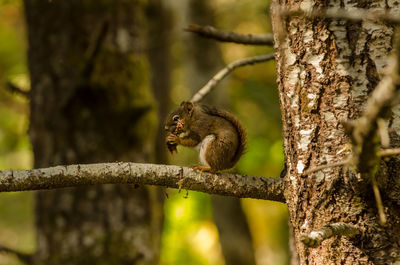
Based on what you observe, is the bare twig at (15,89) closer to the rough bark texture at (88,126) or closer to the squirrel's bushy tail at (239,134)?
the rough bark texture at (88,126)

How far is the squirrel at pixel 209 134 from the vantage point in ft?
9.15

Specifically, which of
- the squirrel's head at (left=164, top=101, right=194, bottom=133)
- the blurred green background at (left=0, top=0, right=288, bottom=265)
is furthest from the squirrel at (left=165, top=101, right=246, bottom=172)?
the blurred green background at (left=0, top=0, right=288, bottom=265)

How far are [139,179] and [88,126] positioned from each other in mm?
2276

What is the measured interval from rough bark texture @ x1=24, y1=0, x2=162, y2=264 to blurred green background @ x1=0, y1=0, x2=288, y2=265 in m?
1.00

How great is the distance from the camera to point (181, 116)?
10.6 feet

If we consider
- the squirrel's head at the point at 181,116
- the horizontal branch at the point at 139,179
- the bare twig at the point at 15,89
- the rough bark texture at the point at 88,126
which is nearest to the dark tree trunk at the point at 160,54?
the rough bark texture at the point at 88,126

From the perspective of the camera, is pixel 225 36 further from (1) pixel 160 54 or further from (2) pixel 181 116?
(1) pixel 160 54

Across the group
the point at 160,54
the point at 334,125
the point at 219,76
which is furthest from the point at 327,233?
the point at 160,54

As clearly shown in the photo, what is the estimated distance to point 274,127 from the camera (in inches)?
286

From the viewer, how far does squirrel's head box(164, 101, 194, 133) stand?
3.20 meters

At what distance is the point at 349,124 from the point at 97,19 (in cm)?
336

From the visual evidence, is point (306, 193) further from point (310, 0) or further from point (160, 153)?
point (160, 153)

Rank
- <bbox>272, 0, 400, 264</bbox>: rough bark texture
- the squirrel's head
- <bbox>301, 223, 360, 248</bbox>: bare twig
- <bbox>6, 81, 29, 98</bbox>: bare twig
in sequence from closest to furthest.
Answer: <bbox>301, 223, 360, 248</bbox>: bare twig, <bbox>272, 0, 400, 264</bbox>: rough bark texture, the squirrel's head, <bbox>6, 81, 29, 98</bbox>: bare twig

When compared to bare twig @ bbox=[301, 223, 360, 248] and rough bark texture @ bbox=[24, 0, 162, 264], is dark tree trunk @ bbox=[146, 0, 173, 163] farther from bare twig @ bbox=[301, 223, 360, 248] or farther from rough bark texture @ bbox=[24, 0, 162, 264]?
bare twig @ bbox=[301, 223, 360, 248]
